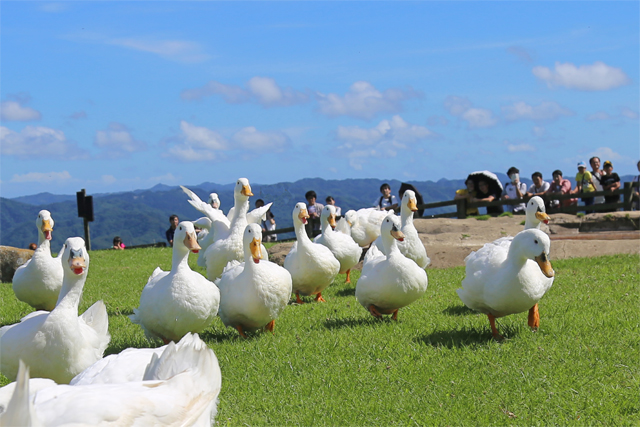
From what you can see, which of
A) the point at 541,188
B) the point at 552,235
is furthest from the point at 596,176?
the point at 552,235

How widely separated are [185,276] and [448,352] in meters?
2.67

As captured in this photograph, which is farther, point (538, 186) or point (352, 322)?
point (538, 186)

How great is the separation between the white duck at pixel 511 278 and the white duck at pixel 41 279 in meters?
5.34

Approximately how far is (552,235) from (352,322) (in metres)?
8.58

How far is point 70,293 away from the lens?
4918 millimetres

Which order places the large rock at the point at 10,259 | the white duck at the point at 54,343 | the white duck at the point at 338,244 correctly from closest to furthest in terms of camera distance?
the white duck at the point at 54,343 → the white duck at the point at 338,244 → the large rock at the point at 10,259

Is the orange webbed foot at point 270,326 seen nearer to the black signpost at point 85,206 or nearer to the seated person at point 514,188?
the seated person at point 514,188

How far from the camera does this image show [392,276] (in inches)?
263

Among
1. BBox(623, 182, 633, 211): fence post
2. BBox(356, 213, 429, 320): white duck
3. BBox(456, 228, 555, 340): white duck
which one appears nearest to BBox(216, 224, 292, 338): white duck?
BBox(356, 213, 429, 320): white duck

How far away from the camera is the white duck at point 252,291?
634 cm

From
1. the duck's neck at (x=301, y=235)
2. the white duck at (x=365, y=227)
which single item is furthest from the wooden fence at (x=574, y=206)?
the duck's neck at (x=301, y=235)

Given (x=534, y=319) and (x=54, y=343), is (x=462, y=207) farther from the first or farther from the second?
(x=54, y=343)

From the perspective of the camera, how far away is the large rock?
11938 mm

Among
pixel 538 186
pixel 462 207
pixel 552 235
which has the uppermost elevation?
pixel 538 186
